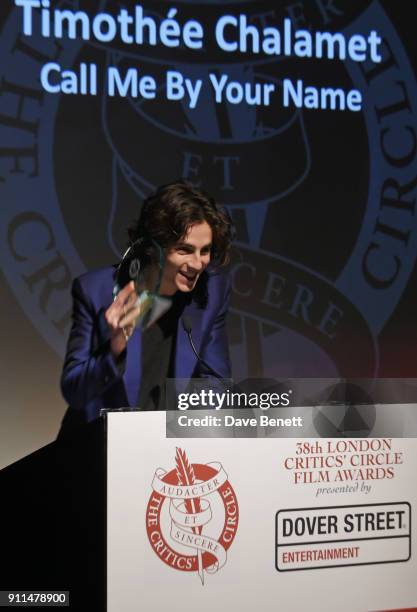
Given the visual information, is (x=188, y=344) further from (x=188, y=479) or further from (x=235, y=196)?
(x=188, y=479)

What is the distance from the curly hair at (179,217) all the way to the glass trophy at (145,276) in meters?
0.05

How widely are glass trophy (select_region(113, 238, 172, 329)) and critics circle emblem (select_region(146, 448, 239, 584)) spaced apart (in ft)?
5.66

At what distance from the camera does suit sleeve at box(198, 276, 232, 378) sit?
148 inches

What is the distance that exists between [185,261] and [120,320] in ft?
1.63

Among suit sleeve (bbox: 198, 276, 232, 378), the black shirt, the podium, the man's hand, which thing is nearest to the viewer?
the podium

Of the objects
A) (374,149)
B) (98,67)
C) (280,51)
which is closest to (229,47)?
(280,51)

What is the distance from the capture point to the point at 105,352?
349cm

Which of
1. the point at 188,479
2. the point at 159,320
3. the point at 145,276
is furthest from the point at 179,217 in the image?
the point at 188,479

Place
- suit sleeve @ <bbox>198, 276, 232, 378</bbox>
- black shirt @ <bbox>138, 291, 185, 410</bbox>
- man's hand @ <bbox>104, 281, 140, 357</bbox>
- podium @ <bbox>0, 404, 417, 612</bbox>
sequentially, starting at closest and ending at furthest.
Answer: podium @ <bbox>0, 404, 417, 612</bbox> → man's hand @ <bbox>104, 281, 140, 357</bbox> → black shirt @ <bbox>138, 291, 185, 410</bbox> → suit sleeve @ <bbox>198, 276, 232, 378</bbox>

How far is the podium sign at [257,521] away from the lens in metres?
1.94

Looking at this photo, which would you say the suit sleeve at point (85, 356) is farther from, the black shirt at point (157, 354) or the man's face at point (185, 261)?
the man's face at point (185, 261)

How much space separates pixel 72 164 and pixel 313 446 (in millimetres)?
2267

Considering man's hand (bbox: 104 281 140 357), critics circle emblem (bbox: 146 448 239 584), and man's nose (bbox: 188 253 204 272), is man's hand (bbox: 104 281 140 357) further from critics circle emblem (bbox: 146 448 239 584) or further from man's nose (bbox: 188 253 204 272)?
critics circle emblem (bbox: 146 448 239 584)

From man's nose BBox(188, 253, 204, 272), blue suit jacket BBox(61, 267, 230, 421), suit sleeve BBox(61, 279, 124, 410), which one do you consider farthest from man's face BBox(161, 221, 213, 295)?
suit sleeve BBox(61, 279, 124, 410)
